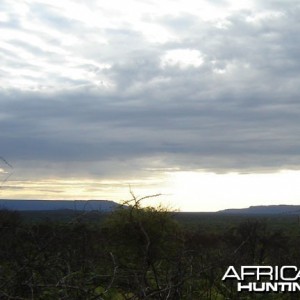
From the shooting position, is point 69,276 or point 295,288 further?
point 295,288

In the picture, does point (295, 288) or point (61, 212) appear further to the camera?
point (295, 288)

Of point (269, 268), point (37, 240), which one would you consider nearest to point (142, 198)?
point (37, 240)

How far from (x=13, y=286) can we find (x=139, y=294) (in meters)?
0.84

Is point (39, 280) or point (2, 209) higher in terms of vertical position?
point (2, 209)

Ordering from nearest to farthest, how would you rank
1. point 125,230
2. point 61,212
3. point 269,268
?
point 61,212, point 269,268, point 125,230

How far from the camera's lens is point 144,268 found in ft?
12.7

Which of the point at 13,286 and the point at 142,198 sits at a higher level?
the point at 142,198

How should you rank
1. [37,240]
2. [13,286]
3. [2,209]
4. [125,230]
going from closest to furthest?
[13,286]
[37,240]
[2,209]
[125,230]

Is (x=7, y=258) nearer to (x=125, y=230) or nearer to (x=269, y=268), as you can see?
(x=269, y=268)

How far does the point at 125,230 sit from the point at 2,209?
26307 millimetres

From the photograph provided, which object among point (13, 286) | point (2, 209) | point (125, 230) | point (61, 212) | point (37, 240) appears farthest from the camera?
point (125, 230)

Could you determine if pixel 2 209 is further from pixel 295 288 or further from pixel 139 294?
pixel 295 288

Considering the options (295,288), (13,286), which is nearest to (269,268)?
(295,288)

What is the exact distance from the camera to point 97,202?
540 centimetres
